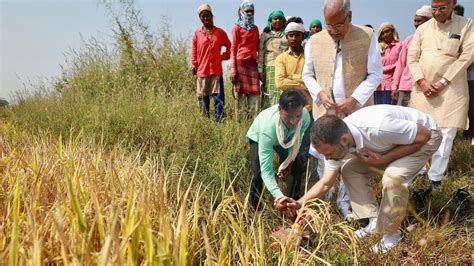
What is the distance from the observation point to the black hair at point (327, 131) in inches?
82.2

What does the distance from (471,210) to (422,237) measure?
0.80 metres

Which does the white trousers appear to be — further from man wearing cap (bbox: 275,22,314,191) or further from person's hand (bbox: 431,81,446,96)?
man wearing cap (bbox: 275,22,314,191)

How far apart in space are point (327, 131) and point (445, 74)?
159 cm

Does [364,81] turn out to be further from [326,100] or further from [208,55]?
[208,55]

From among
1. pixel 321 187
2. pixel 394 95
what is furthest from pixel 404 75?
pixel 321 187

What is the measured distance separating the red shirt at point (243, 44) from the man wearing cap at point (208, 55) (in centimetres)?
35

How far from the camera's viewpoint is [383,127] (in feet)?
7.61

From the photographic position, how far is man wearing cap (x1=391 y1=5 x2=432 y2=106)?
3.94 metres

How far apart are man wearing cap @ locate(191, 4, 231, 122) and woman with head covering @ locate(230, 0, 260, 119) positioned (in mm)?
348

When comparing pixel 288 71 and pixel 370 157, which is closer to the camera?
pixel 370 157

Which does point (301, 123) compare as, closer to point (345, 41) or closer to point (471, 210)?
point (345, 41)

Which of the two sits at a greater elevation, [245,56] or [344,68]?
[245,56]

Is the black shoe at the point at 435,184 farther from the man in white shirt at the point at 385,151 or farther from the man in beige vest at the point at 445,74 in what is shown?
the man in white shirt at the point at 385,151

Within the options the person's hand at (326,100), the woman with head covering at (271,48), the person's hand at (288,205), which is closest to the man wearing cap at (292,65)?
the woman with head covering at (271,48)
